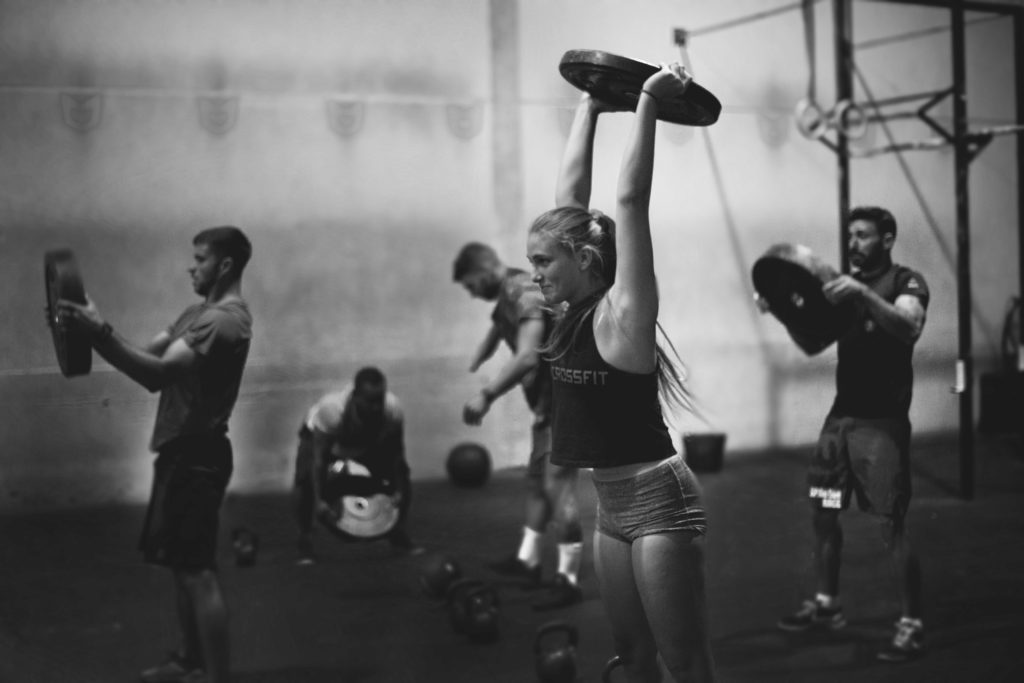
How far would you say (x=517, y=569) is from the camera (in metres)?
5.20

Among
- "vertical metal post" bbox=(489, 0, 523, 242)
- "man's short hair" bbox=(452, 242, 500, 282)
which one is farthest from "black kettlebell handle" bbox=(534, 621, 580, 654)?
"vertical metal post" bbox=(489, 0, 523, 242)

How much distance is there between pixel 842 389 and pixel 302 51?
459cm

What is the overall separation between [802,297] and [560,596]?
158 cm

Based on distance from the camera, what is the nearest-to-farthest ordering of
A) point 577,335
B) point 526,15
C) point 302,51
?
point 577,335 < point 302,51 < point 526,15

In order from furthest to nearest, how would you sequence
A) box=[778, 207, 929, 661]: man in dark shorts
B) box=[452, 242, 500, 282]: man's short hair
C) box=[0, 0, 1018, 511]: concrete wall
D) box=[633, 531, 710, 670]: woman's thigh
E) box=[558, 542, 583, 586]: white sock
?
box=[0, 0, 1018, 511]: concrete wall < box=[452, 242, 500, 282]: man's short hair < box=[558, 542, 583, 586]: white sock < box=[778, 207, 929, 661]: man in dark shorts < box=[633, 531, 710, 670]: woman's thigh

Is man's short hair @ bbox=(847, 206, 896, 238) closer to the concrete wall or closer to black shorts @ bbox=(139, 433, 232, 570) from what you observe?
black shorts @ bbox=(139, 433, 232, 570)

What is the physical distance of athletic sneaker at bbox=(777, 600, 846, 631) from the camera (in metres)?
4.23

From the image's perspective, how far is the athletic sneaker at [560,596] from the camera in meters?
4.63

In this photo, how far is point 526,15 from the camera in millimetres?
7824

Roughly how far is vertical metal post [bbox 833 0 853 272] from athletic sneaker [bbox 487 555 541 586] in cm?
373

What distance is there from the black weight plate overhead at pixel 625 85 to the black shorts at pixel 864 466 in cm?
165

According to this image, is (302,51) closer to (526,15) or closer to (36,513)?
(526,15)

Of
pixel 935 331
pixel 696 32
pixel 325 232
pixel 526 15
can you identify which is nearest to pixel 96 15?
pixel 325 232

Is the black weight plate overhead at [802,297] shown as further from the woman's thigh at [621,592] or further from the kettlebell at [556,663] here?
the woman's thigh at [621,592]
